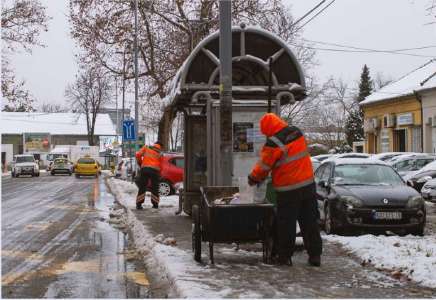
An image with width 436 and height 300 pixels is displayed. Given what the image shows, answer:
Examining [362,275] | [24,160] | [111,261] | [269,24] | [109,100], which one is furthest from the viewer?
[109,100]

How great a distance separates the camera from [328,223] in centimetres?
1208

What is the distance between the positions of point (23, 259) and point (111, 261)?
1.31 m

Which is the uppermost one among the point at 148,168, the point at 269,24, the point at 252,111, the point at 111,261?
the point at 269,24

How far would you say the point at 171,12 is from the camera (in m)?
29.3

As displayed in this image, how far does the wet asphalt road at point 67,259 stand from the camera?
7.33m

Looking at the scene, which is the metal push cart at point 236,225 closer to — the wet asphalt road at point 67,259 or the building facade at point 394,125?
the wet asphalt road at point 67,259

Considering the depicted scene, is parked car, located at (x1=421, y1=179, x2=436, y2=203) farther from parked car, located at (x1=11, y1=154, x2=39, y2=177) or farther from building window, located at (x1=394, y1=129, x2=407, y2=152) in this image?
parked car, located at (x1=11, y1=154, x2=39, y2=177)

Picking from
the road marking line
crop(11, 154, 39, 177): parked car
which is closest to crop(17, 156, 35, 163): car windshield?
crop(11, 154, 39, 177): parked car

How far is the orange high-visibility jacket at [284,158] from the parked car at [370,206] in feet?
12.2

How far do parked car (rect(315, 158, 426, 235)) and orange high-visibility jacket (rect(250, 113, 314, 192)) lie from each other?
3704 millimetres

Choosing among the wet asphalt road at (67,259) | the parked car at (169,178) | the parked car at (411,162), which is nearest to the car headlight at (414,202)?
the wet asphalt road at (67,259)

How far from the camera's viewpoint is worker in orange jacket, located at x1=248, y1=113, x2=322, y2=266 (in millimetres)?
8016

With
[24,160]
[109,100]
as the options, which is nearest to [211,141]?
[24,160]

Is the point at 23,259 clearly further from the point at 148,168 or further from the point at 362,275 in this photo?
the point at 148,168
